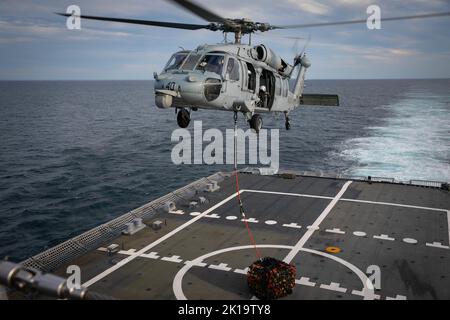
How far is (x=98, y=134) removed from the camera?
7825 cm

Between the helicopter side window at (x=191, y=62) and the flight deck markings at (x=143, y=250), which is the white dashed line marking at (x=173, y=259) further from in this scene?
the helicopter side window at (x=191, y=62)

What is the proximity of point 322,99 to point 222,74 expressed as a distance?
13276 mm

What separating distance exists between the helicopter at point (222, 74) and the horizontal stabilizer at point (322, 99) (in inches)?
243

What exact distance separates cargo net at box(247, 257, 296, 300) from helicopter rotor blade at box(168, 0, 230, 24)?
10500mm

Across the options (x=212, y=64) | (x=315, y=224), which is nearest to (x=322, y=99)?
(x=315, y=224)

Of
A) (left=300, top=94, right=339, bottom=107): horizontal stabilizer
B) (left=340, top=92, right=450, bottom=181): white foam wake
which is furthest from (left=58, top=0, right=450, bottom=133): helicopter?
(left=340, top=92, right=450, bottom=181): white foam wake

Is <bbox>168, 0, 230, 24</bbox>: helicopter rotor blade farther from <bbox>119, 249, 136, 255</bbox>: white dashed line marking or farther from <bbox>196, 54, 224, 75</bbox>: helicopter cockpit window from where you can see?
<bbox>119, 249, 136, 255</bbox>: white dashed line marking

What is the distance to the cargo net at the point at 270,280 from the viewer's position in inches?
659

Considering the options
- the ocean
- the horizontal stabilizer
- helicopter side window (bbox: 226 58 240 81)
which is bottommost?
the ocean

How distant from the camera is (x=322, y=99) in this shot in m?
30.1

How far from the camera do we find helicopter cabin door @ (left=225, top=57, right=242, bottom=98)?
19625 mm

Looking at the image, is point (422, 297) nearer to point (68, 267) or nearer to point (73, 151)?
point (68, 267)

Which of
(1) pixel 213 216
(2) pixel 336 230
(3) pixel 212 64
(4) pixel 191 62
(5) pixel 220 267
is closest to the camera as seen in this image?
(4) pixel 191 62

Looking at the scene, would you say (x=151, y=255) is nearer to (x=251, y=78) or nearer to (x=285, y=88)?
(x=251, y=78)
